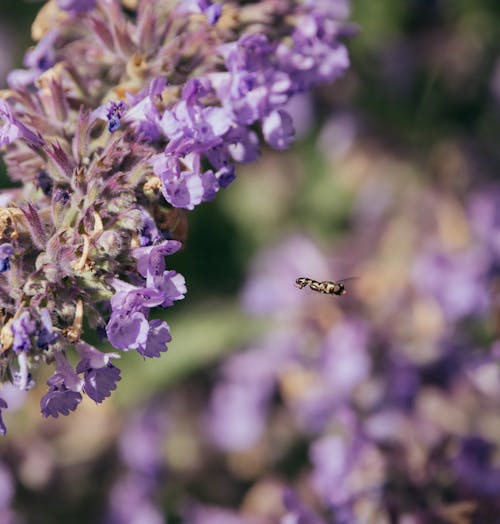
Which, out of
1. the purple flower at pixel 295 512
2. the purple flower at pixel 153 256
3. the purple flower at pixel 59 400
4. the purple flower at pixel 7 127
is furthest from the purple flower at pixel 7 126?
the purple flower at pixel 295 512

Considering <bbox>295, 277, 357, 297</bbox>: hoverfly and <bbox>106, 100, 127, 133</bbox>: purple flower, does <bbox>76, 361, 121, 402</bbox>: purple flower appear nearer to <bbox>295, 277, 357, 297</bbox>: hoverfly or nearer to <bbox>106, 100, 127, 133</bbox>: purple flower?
<bbox>106, 100, 127, 133</bbox>: purple flower

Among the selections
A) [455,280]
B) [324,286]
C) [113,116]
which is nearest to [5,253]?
[113,116]

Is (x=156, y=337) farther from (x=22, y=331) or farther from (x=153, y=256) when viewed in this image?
(x=22, y=331)

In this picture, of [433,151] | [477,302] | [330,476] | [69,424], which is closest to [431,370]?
[477,302]

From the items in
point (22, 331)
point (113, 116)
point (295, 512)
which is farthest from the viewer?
point (295, 512)

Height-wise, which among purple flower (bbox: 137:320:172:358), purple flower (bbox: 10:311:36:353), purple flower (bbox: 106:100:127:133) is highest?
purple flower (bbox: 106:100:127:133)

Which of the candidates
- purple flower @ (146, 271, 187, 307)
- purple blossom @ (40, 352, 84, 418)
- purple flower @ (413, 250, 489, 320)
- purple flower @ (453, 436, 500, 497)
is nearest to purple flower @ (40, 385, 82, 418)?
purple blossom @ (40, 352, 84, 418)

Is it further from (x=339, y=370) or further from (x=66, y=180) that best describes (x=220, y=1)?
(x=339, y=370)
